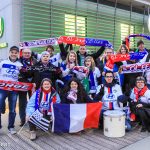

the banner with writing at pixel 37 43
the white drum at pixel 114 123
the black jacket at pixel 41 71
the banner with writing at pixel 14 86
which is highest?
the banner with writing at pixel 37 43

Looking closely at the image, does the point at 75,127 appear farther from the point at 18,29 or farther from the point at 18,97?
the point at 18,29

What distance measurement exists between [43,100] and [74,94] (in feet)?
2.19

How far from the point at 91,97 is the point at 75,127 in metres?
1.01

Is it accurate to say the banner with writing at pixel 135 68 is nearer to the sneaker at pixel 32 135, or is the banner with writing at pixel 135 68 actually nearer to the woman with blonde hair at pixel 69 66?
the woman with blonde hair at pixel 69 66

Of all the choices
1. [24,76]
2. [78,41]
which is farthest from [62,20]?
[24,76]

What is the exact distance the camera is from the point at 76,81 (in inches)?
217

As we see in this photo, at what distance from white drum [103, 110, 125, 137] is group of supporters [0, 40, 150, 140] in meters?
0.36

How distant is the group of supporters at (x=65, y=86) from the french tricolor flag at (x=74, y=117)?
7.8 inches

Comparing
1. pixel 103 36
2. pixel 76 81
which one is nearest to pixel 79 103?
pixel 76 81

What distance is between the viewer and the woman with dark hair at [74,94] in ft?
18.0

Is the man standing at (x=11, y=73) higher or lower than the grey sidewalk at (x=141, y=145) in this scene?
higher

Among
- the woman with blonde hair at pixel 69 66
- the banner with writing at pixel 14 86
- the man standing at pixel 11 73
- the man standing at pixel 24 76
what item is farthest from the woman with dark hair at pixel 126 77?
the man standing at pixel 11 73

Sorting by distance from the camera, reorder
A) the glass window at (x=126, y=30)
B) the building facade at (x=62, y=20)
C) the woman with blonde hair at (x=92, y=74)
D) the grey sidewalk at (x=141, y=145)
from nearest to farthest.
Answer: the grey sidewalk at (x=141, y=145), the woman with blonde hair at (x=92, y=74), the building facade at (x=62, y=20), the glass window at (x=126, y=30)

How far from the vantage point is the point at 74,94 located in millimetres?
5520
